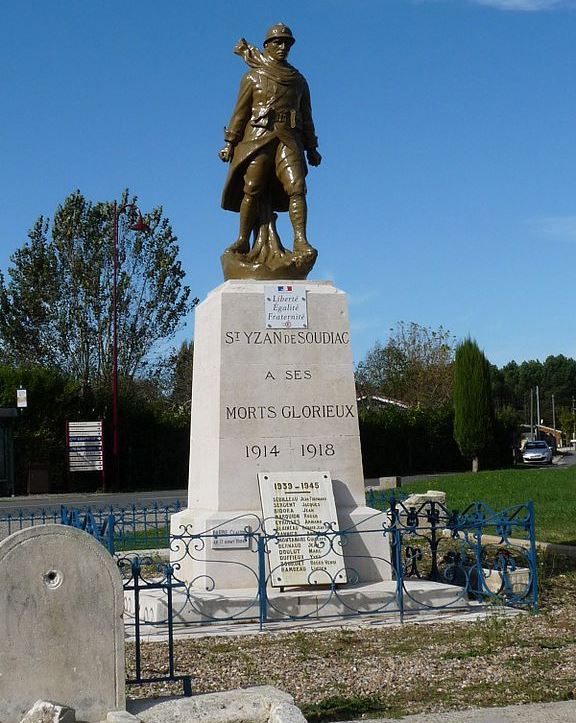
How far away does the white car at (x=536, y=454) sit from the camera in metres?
49.4

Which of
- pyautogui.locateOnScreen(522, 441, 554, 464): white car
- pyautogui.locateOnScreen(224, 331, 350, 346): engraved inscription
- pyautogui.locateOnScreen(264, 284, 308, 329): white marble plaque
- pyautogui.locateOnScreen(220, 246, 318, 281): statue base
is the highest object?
pyautogui.locateOnScreen(220, 246, 318, 281): statue base

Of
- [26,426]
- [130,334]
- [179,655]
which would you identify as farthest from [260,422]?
[130,334]

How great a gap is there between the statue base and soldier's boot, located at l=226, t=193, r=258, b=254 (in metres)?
0.15

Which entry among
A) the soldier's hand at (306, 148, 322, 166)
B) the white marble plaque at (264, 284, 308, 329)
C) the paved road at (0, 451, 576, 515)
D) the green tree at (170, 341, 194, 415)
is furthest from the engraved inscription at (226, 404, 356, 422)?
the green tree at (170, 341, 194, 415)

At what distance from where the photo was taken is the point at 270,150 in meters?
10.7

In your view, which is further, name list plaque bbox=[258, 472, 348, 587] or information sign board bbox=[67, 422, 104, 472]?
information sign board bbox=[67, 422, 104, 472]

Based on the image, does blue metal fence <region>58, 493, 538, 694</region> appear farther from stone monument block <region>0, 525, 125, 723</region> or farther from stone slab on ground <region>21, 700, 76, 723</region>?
stone slab on ground <region>21, 700, 76, 723</region>

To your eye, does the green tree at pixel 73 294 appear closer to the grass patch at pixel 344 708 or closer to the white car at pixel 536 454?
the white car at pixel 536 454

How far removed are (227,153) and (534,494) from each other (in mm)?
14069

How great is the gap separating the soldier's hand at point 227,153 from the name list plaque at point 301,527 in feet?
11.0

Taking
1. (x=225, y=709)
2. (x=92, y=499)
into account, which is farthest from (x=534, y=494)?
(x=225, y=709)

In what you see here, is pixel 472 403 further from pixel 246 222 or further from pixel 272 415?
pixel 272 415

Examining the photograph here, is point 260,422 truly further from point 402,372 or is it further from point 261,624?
point 402,372

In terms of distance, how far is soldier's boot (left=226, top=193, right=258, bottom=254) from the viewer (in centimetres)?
1081
